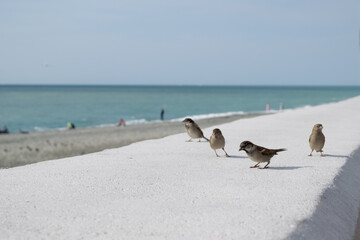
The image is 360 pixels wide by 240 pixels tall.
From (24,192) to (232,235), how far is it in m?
2.99

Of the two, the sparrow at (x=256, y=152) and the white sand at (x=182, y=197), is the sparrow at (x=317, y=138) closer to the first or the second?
the white sand at (x=182, y=197)

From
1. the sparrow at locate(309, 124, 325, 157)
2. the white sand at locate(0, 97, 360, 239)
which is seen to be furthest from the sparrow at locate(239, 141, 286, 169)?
the sparrow at locate(309, 124, 325, 157)

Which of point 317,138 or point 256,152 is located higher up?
point 317,138

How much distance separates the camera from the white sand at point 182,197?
15.1 feet

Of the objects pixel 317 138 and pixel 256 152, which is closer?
pixel 256 152

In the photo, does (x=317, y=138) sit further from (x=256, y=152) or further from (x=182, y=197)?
(x=182, y=197)

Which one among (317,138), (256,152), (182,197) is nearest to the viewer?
(182,197)

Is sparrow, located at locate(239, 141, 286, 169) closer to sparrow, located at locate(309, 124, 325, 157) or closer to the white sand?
the white sand

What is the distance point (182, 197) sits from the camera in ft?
18.8

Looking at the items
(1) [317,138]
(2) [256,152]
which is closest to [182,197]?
(2) [256,152]

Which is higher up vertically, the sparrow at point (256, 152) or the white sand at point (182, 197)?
the sparrow at point (256, 152)

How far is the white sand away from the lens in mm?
4590

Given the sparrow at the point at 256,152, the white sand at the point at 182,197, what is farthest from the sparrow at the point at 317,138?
the sparrow at the point at 256,152

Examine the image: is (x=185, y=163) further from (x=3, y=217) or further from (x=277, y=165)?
(x=3, y=217)
